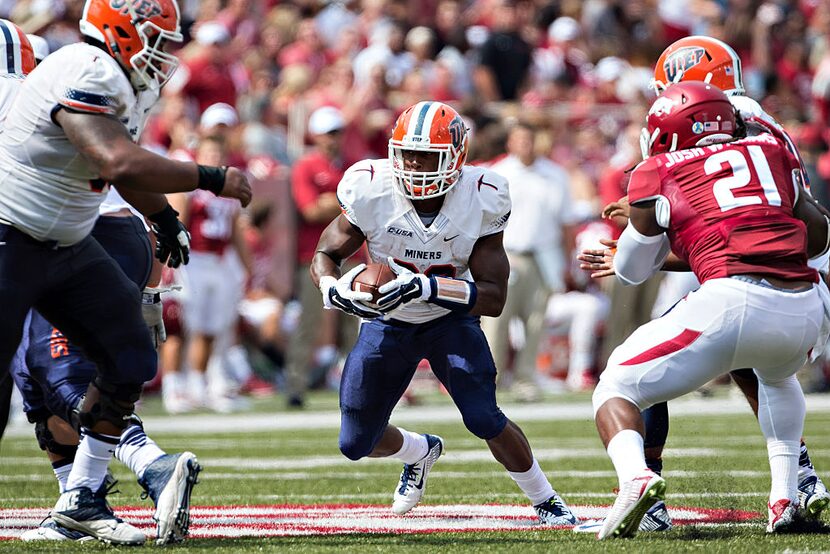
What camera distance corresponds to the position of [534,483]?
5125mm

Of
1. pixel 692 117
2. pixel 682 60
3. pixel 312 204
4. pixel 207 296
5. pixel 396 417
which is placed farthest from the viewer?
pixel 312 204

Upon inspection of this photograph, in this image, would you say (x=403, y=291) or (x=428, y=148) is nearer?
(x=403, y=291)

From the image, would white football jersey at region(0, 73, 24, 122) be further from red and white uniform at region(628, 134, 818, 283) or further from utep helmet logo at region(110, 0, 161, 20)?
red and white uniform at region(628, 134, 818, 283)

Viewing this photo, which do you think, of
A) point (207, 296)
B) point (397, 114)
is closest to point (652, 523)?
point (207, 296)

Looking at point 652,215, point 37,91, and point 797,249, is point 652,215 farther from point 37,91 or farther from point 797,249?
point 37,91

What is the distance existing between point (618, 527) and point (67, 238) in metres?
2.01

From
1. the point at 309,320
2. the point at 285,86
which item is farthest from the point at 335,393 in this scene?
the point at 285,86

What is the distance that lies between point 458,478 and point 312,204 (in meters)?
4.66

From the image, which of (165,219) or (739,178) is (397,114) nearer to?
(165,219)

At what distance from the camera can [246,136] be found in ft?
40.9

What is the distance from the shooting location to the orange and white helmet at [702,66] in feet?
18.0

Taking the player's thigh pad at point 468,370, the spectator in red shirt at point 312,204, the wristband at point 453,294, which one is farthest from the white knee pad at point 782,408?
the spectator in red shirt at point 312,204

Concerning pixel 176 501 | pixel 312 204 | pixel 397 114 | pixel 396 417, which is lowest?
pixel 396 417

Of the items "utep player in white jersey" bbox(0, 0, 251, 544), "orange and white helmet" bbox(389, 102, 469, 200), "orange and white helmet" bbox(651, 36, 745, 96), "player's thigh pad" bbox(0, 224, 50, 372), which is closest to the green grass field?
"utep player in white jersey" bbox(0, 0, 251, 544)
